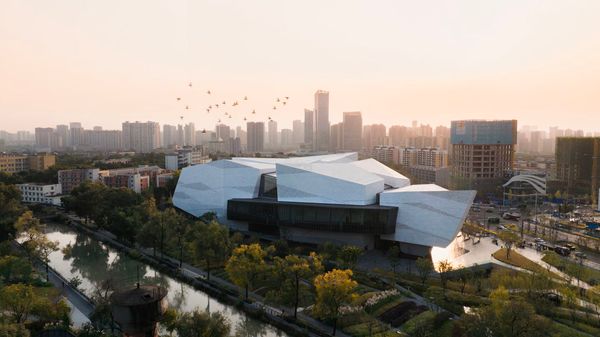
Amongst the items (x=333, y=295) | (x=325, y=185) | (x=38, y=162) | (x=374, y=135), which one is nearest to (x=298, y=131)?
(x=374, y=135)

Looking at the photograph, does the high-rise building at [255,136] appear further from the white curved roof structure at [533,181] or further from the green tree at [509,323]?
the green tree at [509,323]

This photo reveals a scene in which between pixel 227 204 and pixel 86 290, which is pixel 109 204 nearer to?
pixel 227 204

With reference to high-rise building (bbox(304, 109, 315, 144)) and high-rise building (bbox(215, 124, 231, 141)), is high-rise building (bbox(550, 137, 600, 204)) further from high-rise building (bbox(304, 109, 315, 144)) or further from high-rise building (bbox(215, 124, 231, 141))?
high-rise building (bbox(215, 124, 231, 141))

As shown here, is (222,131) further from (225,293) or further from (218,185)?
(225,293)

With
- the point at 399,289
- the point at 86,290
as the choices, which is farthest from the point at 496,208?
the point at 86,290

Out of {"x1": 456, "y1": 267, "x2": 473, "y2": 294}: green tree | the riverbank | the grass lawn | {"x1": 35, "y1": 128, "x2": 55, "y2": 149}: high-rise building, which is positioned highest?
{"x1": 35, "y1": 128, "x2": 55, "y2": 149}: high-rise building

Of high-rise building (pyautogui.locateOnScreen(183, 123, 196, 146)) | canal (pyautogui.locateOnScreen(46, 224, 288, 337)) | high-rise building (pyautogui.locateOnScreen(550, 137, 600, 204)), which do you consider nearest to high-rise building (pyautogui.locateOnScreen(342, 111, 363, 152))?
high-rise building (pyautogui.locateOnScreen(550, 137, 600, 204))
